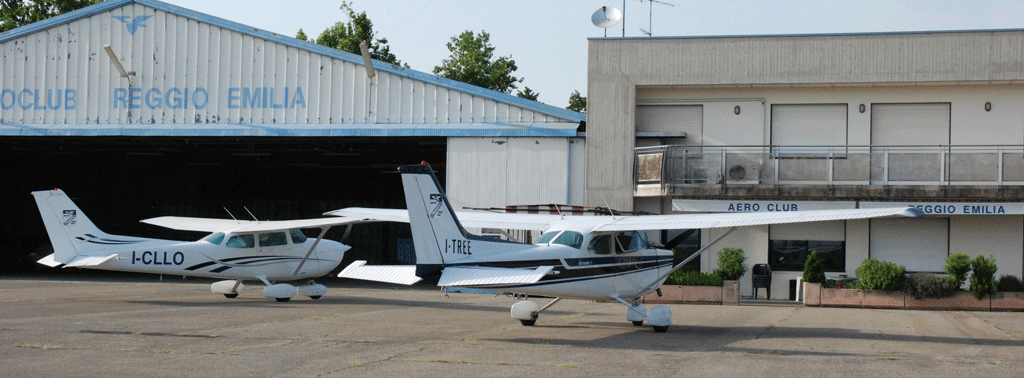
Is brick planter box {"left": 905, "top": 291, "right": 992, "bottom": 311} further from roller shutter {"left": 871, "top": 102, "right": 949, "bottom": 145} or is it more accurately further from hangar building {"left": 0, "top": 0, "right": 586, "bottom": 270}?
hangar building {"left": 0, "top": 0, "right": 586, "bottom": 270}

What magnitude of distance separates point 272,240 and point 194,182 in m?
20.9

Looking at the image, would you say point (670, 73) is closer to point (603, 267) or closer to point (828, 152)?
point (828, 152)

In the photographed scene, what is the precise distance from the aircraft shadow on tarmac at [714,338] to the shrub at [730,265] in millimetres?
6486

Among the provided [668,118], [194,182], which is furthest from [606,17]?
[194,182]

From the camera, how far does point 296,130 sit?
918 inches

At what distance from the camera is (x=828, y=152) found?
21.2m

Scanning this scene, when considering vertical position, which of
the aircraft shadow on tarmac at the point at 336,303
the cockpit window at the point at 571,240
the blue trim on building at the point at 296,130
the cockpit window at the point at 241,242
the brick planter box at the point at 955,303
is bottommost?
the aircraft shadow on tarmac at the point at 336,303

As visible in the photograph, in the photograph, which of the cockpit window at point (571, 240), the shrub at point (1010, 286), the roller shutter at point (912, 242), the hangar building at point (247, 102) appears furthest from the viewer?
the hangar building at point (247, 102)

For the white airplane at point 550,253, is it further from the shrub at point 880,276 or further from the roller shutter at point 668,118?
the roller shutter at point 668,118

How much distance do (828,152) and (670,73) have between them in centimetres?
442

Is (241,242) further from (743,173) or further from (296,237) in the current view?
(743,173)

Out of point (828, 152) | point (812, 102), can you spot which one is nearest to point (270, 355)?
point (828, 152)

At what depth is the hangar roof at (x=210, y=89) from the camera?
75.2ft

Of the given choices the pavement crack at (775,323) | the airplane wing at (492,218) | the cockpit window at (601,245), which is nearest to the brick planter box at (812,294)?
the pavement crack at (775,323)
